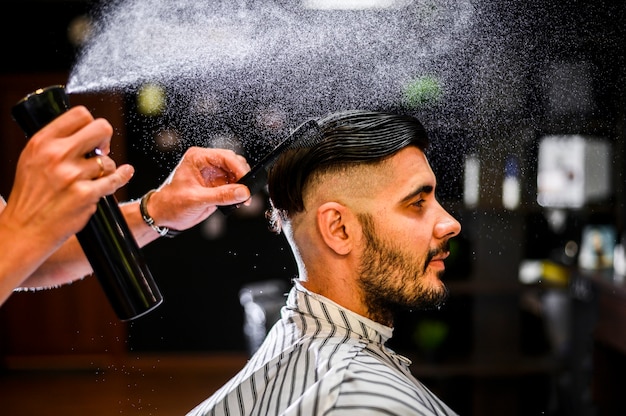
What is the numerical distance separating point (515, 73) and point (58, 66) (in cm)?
525

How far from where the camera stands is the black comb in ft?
A: 4.19

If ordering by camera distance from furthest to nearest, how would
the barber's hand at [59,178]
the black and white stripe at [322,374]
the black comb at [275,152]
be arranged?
the black comb at [275,152] < the black and white stripe at [322,374] < the barber's hand at [59,178]

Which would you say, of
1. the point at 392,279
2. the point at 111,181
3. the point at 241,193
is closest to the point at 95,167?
the point at 111,181

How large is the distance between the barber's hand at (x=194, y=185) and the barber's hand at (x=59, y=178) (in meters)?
0.51

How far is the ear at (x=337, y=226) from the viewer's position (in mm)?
1366

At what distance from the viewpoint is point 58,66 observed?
5910 mm

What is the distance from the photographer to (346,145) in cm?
136

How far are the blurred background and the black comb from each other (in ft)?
0.38

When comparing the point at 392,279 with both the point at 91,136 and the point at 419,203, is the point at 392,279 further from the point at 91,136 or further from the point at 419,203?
the point at 91,136

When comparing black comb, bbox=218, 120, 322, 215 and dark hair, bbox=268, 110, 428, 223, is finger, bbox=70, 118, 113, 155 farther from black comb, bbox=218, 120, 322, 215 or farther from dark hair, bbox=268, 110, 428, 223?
dark hair, bbox=268, 110, 428, 223

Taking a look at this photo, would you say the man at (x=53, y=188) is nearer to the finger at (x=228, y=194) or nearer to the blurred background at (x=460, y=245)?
the finger at (x=228, y=194)

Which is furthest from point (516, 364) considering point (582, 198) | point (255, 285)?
point (255, 285)

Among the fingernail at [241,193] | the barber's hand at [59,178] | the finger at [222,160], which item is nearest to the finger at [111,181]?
the barber's hand at [59,178]

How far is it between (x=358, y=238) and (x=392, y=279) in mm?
107
